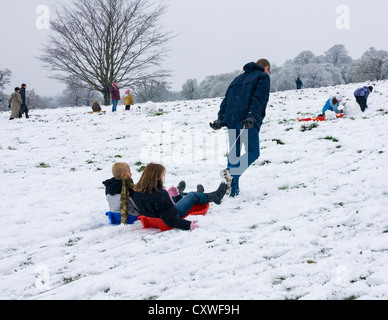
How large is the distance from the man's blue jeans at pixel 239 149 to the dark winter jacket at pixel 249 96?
0.48 ft

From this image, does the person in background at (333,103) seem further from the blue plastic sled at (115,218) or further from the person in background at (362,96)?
the blue plastic sled at (115,218)

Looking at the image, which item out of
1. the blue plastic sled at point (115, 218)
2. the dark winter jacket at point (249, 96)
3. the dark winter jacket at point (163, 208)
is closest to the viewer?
the dark winter jacket at point (163, 208)

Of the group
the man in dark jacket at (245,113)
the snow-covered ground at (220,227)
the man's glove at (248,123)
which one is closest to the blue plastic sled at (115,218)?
the snow-covered ground at (220,227)

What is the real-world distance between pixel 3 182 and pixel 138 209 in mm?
4489

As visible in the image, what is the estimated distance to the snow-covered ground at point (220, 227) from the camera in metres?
2.82

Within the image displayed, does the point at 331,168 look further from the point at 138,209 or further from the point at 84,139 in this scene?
the point at 84,139

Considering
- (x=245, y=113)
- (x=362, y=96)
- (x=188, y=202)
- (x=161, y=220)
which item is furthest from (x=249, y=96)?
(x=362, y=96)

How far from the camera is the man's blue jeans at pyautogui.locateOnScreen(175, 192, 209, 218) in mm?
4477

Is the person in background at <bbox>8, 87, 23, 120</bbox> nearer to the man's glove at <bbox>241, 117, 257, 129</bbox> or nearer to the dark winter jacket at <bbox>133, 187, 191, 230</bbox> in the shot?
the dark winter jacket at <bbox>133, 187, 191, 230</bbox>

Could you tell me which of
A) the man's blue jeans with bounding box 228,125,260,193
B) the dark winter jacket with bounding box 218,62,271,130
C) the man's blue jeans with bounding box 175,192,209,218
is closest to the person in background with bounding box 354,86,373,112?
the dark winter jacket with bounding box 218,62,271,130

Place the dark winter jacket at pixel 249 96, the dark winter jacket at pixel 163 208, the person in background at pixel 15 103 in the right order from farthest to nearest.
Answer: the person in background at pixel 15 103, the dark winter jacket at pixel 249 96, the dark winter jacket at pixel 163 208

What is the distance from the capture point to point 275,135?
31.2 feet

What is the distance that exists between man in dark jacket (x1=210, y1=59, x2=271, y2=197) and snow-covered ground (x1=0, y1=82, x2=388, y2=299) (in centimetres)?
51
